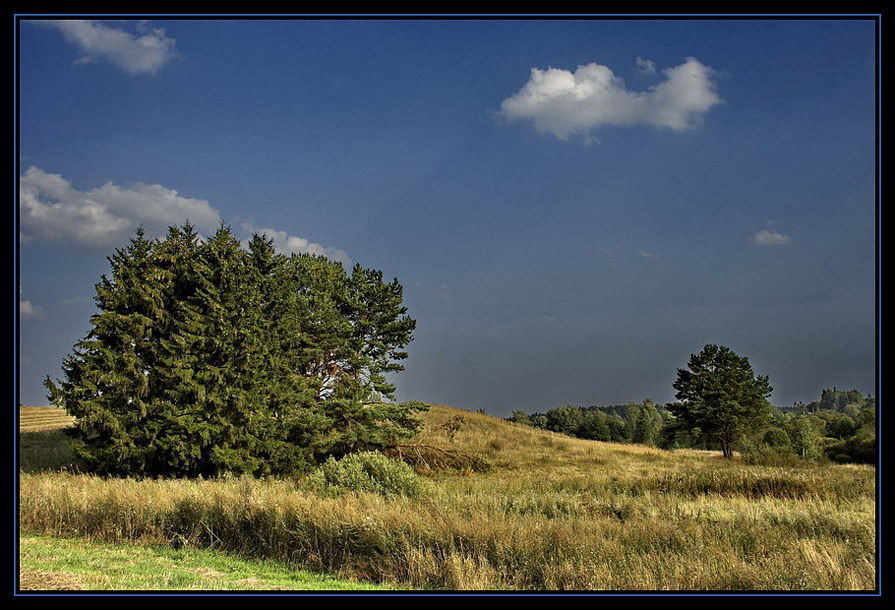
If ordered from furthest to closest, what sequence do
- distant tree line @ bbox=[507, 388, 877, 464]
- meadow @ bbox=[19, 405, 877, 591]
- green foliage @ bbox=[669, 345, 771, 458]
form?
A: green foliage @ bbox=[669, 345, 771, 458] < distant tree line @ bbox=[507, 388, 877, 464] < meadow @ bbox=[19, 405, 877, 591]

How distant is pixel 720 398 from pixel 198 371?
160 ft

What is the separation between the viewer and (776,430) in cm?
7212

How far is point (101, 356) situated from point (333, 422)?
11.5 metres

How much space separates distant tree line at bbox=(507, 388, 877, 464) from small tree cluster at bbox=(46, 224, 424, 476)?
2653 centimetres

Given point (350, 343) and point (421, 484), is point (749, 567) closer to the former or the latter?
point (421, 484)

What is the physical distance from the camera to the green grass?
8.88 metres

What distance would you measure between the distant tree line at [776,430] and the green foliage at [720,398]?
3.72ft

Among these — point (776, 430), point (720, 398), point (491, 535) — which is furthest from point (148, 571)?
Result: point (776, 430)

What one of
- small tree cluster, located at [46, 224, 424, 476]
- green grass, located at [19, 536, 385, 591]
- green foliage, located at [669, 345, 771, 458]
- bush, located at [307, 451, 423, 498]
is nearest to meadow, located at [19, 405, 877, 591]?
green grass, located at [19, 536, 385, 591]

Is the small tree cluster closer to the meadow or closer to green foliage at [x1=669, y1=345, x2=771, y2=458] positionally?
the meadow

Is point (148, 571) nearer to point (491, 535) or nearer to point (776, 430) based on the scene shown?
point (491, 535)

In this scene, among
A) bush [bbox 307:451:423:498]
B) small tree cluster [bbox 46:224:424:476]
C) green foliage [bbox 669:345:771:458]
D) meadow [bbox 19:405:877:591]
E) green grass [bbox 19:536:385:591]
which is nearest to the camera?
green grass [bbox 19:536:385:591]
